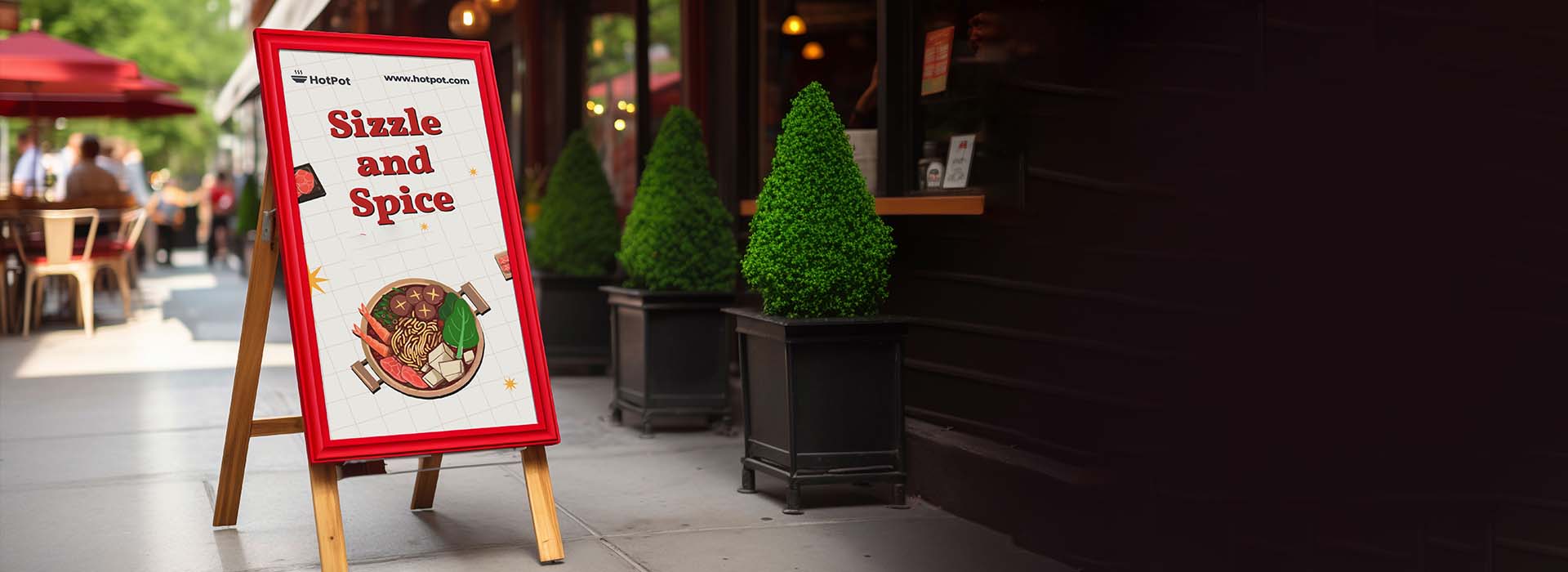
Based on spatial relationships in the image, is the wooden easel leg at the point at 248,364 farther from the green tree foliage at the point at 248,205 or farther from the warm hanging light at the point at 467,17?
the green tree foliage at the point at 248,205

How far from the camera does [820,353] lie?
4859 millimetres

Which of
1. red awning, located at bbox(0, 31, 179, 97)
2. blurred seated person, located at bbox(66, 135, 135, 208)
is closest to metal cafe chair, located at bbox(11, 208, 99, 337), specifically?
blurred seated person, located at bbox(66, 135, 135, 208)

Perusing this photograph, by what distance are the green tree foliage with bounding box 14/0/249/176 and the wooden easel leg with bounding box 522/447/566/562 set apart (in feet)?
43.8

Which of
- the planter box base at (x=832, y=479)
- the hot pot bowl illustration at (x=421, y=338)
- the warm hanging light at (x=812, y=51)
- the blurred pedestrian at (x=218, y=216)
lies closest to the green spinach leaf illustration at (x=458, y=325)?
the hot pot bowl illustration at (x=421, y=338)

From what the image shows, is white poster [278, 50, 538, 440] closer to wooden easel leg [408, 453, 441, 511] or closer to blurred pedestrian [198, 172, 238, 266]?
wooden easel leg [408, 453, 441, 511]

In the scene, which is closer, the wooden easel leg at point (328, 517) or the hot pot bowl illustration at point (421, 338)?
the wooden easel leg at point (328, 517)

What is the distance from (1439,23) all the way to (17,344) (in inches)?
400

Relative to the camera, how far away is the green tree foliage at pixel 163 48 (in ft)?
98.6

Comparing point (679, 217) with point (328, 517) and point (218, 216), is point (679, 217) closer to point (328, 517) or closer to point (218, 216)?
point (328, 517)

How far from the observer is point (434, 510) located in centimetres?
495

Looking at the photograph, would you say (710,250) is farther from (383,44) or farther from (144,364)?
(144,364)

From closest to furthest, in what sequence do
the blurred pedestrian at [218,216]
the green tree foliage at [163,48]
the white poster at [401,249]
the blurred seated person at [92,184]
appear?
the white poster at [401,249] < the blurred seated person at [92,184] < the blurred pedestrian at [218,216] < the green tree foliage at [163,48]

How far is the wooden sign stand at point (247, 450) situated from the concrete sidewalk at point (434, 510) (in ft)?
0.33

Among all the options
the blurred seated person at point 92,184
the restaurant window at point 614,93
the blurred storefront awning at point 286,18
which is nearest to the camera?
the blurred storefront awning at point 286,18
